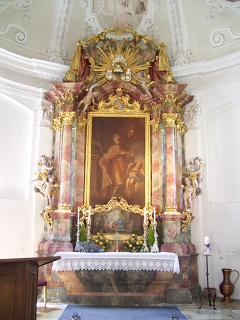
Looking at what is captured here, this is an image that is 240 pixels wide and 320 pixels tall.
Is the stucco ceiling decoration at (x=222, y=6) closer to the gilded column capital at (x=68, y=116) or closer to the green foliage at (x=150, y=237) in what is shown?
the gilded column capital at (x=68, y=116)

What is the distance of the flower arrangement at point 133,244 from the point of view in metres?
9.68

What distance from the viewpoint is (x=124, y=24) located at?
1155 centimetres

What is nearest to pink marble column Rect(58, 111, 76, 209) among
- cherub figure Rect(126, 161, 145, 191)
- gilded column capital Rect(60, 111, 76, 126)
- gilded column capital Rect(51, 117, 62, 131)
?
gilded column capital Rect(60, 111, 76, 126)

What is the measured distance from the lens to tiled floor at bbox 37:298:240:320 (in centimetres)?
759

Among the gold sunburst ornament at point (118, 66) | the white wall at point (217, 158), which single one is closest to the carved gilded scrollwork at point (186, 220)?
the white wall at point (217, 158)

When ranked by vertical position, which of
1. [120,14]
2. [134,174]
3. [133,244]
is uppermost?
[120,14]

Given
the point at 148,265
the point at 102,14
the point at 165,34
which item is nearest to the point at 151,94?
the point at 165,34

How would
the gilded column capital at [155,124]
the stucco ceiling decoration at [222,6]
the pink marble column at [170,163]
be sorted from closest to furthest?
the pink marble column at [170,163] < the stucco ceiling decoration at [222,6] < the gilded column capital at [155,124]

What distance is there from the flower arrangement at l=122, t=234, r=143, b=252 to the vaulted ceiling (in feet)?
16.7

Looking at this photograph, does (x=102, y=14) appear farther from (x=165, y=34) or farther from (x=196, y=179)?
(x=196, y=179)

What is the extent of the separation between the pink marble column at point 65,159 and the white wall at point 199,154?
642 millimetres

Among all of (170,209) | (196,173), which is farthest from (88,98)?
(170,209)

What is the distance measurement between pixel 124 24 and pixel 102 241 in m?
6.38

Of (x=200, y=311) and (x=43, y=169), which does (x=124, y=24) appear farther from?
(x=200, y=311)
